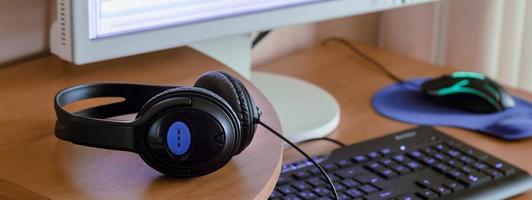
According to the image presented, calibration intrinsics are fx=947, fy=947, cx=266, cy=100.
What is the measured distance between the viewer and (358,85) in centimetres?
124

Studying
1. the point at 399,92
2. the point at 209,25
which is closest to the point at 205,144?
the point at 209,25

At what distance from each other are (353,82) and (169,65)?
367mm

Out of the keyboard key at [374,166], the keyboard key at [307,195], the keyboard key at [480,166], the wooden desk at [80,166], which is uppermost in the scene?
the wooden desk at [80,166]

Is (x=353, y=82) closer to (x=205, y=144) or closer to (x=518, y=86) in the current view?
(x=518, y=86)

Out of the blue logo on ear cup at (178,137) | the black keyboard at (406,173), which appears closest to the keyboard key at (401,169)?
the black keyboard at (406,173)

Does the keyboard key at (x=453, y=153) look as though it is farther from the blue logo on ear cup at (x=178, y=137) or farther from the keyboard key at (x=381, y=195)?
the blue logo on ear cup at (x=178, y=137)

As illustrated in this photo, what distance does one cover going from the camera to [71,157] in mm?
739

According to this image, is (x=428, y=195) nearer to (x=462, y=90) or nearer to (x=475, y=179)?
(x=475, y=179)

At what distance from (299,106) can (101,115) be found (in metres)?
0.36

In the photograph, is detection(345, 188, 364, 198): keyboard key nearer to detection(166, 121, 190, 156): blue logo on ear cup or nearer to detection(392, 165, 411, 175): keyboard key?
→ detection(392, 165, 411, 175): keyboard key

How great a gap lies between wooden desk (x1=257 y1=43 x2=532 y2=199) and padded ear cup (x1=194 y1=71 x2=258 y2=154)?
25 cm

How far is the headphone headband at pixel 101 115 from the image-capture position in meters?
0.69

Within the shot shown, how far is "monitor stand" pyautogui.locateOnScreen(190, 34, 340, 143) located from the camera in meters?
1.03

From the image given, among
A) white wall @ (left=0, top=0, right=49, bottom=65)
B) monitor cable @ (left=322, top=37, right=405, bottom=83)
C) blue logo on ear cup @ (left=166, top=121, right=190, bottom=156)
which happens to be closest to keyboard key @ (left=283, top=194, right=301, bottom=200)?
blue logo on ear cup @ (left=166, top=121, right=190, bottom=156)
